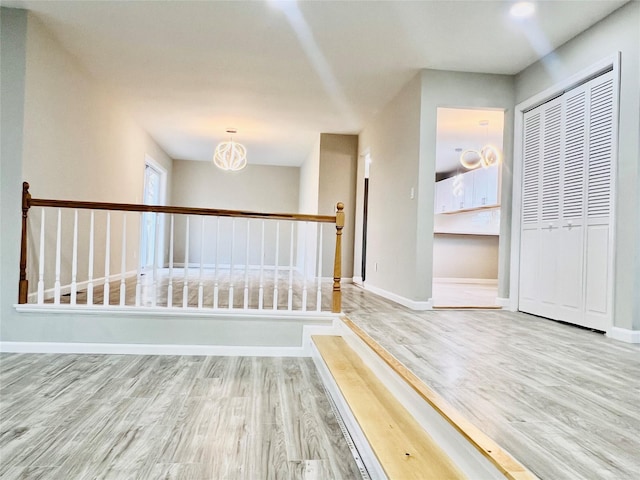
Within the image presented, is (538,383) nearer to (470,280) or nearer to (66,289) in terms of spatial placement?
(66,289)

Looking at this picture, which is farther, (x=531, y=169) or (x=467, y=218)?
(x=467, y=218)

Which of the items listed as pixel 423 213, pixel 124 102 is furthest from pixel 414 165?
pixel 124 102

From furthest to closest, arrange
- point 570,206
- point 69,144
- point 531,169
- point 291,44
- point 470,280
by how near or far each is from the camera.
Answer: point 470,280 < point 69,144 < point 531,169 < point 291,44 < point 570,206

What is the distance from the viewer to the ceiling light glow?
312cm

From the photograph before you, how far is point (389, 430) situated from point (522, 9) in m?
3.15

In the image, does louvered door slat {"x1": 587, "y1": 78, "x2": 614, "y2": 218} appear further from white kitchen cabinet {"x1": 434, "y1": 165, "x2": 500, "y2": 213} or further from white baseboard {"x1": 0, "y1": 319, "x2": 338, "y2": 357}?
white kitchen cabinet {"x1": 434, "y1": 165, "x2": 500, "y2": 213}

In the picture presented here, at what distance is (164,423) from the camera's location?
2098mm

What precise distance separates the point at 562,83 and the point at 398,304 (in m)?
2.60

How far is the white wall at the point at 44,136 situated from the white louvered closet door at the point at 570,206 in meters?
4.15

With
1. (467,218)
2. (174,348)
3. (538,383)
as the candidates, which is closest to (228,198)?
(467,218)

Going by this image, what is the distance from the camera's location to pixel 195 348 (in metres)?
3.55

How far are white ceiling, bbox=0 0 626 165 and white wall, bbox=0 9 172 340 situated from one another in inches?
7.3

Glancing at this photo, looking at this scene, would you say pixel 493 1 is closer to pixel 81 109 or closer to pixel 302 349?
pixel 302 349

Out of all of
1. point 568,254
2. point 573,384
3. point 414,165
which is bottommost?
point 573,384
